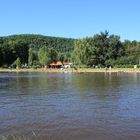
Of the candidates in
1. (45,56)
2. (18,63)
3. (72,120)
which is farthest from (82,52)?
(72,120)

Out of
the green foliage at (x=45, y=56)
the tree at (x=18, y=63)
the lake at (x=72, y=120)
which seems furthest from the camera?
the green foliage at (x=45, y=56)

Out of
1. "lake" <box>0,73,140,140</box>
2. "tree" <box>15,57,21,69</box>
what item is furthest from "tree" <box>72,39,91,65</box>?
"lake" <box>0,73,140,140</box>

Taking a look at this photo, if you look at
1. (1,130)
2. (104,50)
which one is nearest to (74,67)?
(104,50)

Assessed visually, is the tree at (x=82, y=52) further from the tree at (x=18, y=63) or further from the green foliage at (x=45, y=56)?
the tree at (x=18, y=63)

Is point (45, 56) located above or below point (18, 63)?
above

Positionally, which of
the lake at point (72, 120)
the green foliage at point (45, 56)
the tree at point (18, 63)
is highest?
the green foliage at point (45, 56)

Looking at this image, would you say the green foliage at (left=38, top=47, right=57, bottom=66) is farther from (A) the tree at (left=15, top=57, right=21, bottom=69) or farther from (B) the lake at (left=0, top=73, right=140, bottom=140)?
(B) the lake at (left=0, top=73, right=140, bottom=140)

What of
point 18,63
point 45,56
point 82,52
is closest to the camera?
point 82,52

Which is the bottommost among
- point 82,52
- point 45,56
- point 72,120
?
point 72,120

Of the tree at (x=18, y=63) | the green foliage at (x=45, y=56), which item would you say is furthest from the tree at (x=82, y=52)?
the tree at (x=18, y=63)

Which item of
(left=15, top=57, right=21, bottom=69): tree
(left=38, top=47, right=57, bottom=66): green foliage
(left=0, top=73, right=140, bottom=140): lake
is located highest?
(left=38, top=47, right=57, bottom=66): green foliage

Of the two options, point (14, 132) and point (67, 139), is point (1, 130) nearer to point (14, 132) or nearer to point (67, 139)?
point (14, 132)

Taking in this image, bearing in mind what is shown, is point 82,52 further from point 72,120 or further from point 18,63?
point 72,120

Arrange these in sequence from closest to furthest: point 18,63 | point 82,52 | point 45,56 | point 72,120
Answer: point 72,120
point 82,52
point 18,63
point 45,56
